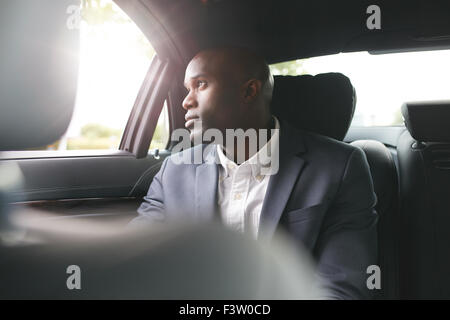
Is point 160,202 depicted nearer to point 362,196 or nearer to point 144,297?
point 362,196

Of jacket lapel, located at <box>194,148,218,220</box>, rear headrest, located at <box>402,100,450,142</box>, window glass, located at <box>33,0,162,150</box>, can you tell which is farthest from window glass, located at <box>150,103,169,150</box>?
rear headrest, located at <box>402,100,450,142</box>

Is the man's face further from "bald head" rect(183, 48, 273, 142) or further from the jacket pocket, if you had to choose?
the jacket pocket

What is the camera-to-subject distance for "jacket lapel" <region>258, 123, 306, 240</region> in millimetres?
1093

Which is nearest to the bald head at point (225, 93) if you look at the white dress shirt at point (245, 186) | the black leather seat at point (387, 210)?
the white dress shirt at point (245, 186)

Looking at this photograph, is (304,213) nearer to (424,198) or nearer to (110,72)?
(424,198)

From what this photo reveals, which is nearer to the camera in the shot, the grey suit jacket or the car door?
the grey suit jacket

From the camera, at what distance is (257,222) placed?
115 centimetres

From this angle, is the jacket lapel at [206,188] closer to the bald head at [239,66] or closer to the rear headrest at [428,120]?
the bald head at [239,66]

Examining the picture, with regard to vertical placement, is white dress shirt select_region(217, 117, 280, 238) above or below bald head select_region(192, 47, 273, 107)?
below

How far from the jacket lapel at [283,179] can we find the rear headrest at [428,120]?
0.52 meters

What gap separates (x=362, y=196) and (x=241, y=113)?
44 cm

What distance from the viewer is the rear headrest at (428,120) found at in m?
1.44

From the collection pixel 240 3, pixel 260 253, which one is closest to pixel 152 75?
pixel 240 3

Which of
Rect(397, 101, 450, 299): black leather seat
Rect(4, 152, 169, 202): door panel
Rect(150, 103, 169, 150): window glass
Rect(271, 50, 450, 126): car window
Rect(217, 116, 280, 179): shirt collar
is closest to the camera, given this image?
Rect(217, 116, 280, 179): shirt collar
